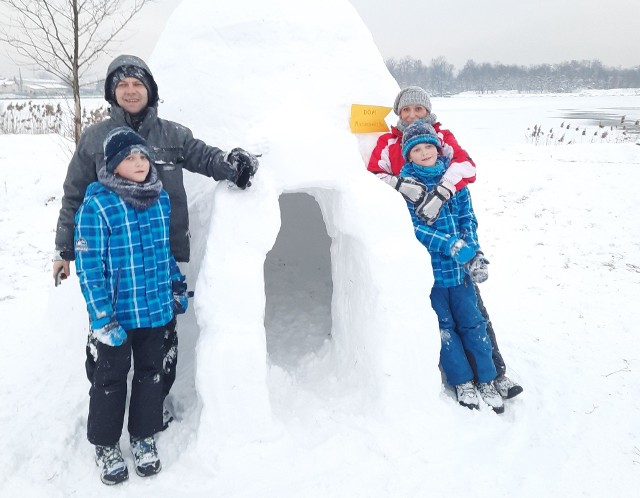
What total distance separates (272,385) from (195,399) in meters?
0.44

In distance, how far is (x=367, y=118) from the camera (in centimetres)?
279

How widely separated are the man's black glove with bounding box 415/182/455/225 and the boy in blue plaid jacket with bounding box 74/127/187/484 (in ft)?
4.65

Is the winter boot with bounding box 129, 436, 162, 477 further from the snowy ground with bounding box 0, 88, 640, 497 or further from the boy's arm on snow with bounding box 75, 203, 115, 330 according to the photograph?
the boy's arm on snow with bounding box 75, 203, 115, 330

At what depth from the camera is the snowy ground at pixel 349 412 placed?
2.13m

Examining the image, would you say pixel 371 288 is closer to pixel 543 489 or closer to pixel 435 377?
pixel 435 377

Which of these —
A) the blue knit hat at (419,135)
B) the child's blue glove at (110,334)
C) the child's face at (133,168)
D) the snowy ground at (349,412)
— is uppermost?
the blue knit hat at (419,135)

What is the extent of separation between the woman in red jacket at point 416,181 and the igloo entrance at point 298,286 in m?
1.22

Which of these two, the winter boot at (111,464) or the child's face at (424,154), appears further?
the child's face at (424,154)

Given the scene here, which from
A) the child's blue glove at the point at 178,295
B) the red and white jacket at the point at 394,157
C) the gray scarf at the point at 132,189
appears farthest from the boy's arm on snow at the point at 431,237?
the gray scarf at the point at 132,189

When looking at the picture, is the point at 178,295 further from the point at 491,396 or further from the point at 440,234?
the point at 491,396

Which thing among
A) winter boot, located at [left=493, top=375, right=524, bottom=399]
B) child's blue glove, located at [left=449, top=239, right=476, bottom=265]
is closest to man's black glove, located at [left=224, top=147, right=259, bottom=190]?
child's blue glove, located at [left=449, top=239, right=476, bottom=265]

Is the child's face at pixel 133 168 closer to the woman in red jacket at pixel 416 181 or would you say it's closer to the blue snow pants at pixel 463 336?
the woman in red jacket at pixel 416 181

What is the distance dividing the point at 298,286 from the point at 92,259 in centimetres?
238

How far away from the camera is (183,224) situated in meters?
2.38
